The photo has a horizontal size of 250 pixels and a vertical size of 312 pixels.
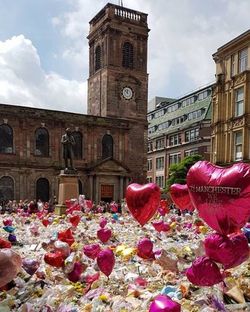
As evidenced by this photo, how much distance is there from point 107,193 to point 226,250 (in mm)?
33555

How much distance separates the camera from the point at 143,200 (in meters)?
6.71

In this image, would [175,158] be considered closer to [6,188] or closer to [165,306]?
[6,188]

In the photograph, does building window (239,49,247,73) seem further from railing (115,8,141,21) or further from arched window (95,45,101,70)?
arched window (95,45,101,70)

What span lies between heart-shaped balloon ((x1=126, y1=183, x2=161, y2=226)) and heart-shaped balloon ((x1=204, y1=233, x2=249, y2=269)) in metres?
2.56

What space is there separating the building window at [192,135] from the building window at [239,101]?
1828 centimetres

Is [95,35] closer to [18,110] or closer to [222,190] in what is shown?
[18,110]

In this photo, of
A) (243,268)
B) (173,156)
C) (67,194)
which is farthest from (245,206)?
(173,156)

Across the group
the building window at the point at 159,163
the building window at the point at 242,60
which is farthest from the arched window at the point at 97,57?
the building window at the point at 242,60

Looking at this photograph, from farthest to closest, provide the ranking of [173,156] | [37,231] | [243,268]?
1. [173,156]
2. [37,231]
3. [243,268]

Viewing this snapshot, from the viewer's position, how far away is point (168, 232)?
8977 mm

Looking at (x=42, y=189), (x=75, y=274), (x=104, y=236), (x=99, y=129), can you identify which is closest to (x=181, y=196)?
(x=104, y=236)

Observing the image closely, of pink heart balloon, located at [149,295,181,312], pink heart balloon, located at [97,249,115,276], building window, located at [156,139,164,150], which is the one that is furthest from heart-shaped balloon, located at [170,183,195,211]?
building window, located at [156,139,164,150]

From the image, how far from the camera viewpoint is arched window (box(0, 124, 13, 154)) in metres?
34.8

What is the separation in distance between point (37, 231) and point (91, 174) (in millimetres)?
27621
